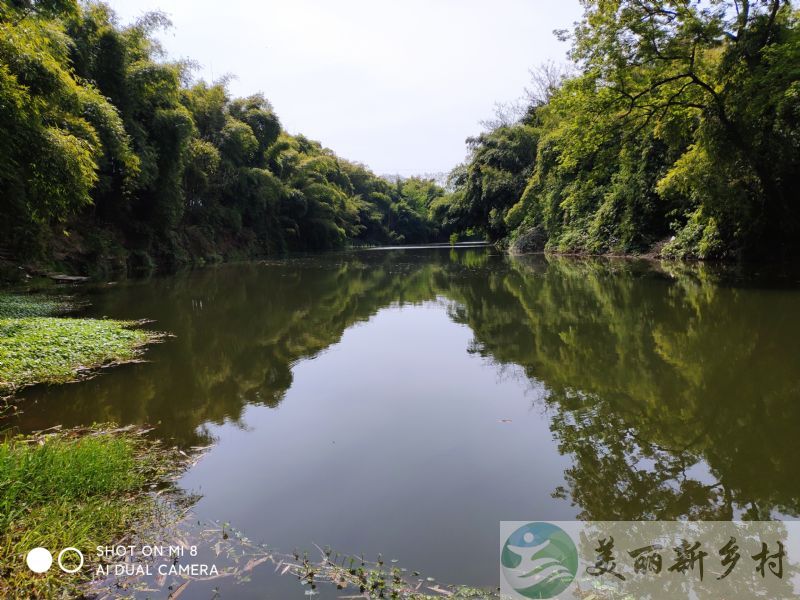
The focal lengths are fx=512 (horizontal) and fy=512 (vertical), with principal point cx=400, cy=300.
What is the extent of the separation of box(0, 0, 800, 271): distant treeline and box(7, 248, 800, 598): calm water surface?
447 cm

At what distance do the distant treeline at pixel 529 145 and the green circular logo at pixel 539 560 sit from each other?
31.0ft

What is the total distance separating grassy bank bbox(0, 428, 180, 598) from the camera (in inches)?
89.2

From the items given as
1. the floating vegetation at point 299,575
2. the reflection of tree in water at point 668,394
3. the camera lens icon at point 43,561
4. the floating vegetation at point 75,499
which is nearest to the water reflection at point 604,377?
the reflection of tree in water at point 668,394

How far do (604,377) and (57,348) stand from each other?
634 centimetres

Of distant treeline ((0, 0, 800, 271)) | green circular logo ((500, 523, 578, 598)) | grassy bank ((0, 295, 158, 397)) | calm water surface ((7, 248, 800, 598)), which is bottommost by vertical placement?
green circular logo ((500, 523, 578, 598))

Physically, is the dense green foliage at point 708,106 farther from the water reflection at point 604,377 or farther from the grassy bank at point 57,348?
→ the grassy bank at point 57,348

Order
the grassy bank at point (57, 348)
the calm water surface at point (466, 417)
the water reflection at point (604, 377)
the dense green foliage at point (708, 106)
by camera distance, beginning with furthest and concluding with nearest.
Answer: the dense green foliage at point (708, 106) < the grassy bank at point (57, 348) < the water reflection at point (604, 377) < the calm water surface at point (466, 417)

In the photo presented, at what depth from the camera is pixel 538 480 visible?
3.30 meters

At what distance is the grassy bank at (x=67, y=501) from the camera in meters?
2.27

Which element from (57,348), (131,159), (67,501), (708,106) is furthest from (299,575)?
(131,159)

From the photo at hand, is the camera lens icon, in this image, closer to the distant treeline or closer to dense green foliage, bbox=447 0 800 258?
the distant treeline

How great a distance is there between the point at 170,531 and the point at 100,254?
1970 cm

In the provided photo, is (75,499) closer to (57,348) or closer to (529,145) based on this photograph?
(57,348)

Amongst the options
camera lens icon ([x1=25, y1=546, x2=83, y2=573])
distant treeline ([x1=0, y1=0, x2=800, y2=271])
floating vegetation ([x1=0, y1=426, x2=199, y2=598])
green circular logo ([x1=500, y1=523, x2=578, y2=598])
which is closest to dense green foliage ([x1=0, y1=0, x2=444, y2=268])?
distant treeline ([x1=0, y1=0, x2=800, y2=271])
